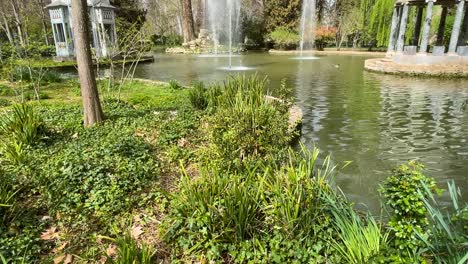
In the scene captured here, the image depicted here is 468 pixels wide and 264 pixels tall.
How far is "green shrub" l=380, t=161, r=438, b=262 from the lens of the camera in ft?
7.59

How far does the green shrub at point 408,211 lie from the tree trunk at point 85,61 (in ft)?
17.3

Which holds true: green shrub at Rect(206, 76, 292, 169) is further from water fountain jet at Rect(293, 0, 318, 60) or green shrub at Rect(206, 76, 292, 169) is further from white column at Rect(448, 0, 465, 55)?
Result: water fountain jet at Rect(293, 0, 318, 60)

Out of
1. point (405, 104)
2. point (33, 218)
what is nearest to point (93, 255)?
point (33, 218)

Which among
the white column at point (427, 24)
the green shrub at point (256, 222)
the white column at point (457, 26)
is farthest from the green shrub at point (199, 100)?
Result: the white column at point (457, 26)

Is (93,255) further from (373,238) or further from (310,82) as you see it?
(310,82)

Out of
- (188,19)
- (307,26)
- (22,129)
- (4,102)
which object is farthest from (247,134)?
(188,19)

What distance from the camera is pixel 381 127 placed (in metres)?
7.84

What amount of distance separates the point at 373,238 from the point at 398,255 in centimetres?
31

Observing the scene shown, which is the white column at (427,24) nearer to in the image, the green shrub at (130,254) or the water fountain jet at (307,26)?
the water fountain jet at (307,26)

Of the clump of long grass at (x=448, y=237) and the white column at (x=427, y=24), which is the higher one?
the white column at (x=427, y=24)

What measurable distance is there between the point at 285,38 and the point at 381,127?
100 ft

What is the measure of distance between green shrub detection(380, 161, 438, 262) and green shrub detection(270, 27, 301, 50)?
36053 mm

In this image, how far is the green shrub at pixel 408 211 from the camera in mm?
2314

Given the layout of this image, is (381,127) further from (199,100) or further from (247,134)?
(247,134)
